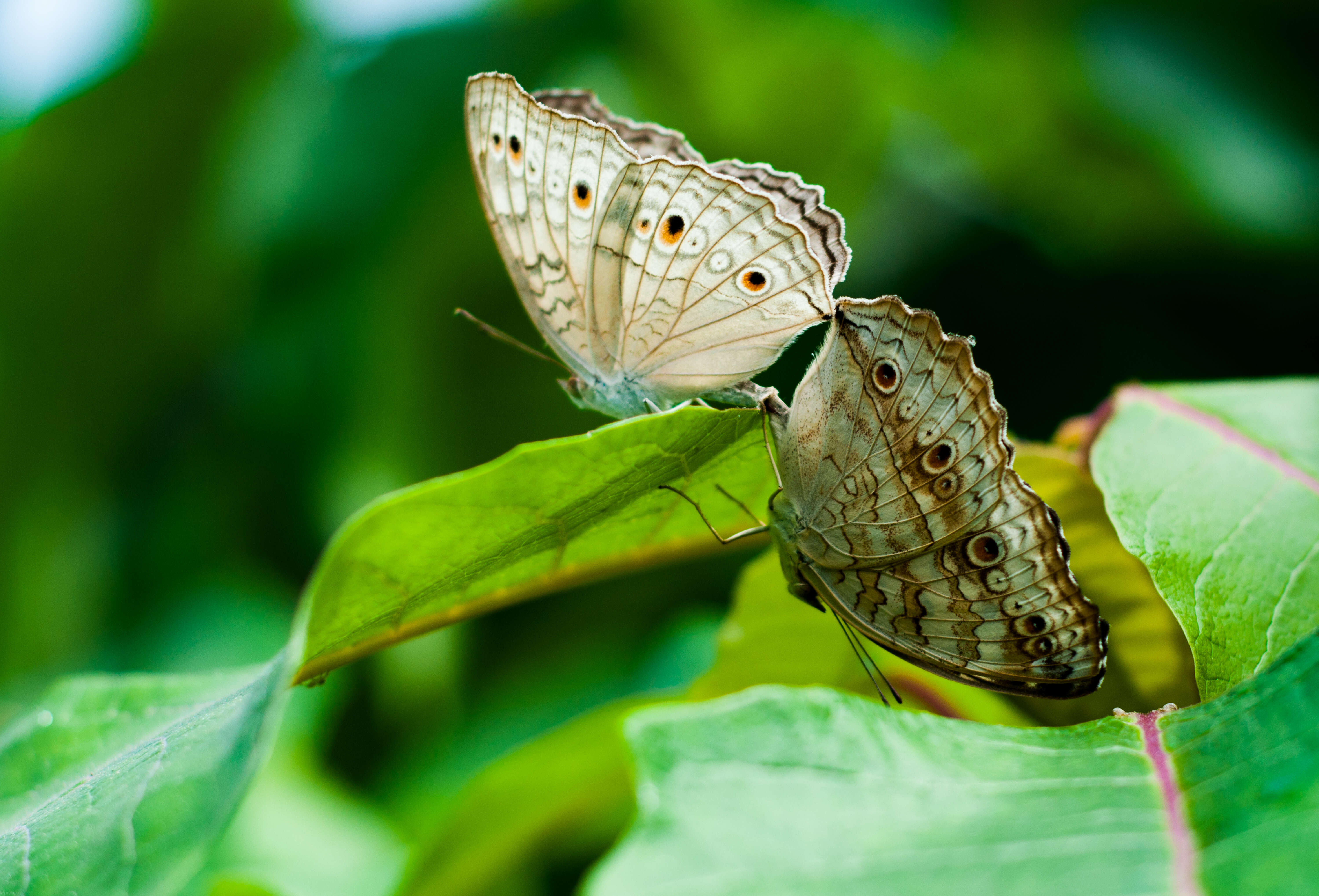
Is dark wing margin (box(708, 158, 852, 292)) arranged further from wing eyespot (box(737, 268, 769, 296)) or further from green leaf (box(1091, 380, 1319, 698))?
green leaf (box(1091, 380, 1319, 698))

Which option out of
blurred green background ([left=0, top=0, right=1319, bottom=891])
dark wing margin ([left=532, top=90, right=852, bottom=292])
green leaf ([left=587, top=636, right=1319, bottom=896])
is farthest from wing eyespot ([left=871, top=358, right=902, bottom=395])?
blurred green background ([left=0, top=0, right=1319, bottom=891])

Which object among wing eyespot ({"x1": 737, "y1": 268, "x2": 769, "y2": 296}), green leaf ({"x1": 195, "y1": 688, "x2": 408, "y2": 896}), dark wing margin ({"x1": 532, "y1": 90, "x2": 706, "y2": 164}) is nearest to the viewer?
wing eyespot ({"x1": 737, "y1": 268, "x2": 769, "y2": 296})

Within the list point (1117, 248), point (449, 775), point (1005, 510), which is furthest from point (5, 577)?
point (1117, 248)

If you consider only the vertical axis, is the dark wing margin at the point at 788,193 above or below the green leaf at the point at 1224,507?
above

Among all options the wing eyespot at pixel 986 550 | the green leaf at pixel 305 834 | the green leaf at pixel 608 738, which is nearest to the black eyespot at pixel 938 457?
the wing eyespot at pixel 986 550

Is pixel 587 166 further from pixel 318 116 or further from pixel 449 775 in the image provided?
pixel 318 116

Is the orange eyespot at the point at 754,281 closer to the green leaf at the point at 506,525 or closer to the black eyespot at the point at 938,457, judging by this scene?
the green leaf at the point at 506,525
